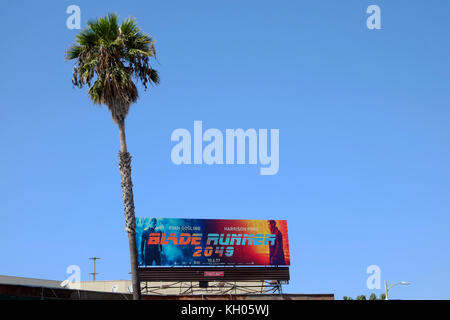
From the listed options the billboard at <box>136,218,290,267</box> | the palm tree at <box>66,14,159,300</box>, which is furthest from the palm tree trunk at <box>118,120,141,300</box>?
the billboard at <box>136,218,290,267</box>

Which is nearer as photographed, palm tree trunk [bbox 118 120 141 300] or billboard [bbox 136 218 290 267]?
palm tree trunk [bbox 118 120 141 300]

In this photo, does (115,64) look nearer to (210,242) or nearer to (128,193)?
(128,193)

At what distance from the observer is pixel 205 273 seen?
5056 cm

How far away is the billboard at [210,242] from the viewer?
50.7 meters

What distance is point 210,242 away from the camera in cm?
5219

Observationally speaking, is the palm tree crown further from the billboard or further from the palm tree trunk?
the billboard

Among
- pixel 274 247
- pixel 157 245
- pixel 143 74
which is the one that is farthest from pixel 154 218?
pixel 143 74

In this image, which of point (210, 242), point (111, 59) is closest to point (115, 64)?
point (111, 59)

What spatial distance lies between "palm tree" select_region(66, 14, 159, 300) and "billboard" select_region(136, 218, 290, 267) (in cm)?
2088

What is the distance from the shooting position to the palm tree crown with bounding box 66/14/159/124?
103 ft

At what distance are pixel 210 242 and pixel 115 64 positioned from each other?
24826 mm

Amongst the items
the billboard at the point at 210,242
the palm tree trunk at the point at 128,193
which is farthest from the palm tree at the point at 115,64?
the billboard at the point at 210,242
